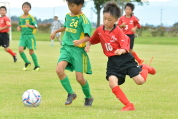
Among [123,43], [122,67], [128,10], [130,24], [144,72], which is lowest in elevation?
[144,72]

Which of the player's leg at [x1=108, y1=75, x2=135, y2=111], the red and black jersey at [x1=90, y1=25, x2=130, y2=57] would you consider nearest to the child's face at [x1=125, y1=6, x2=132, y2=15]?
the red and black jersey at [x1=90, y1=25, x2=130, y2=57]

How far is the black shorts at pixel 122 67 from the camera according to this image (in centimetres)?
618

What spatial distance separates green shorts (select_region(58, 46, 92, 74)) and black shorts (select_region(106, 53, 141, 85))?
1.56ft

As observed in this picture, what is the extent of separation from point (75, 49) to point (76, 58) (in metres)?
0.15

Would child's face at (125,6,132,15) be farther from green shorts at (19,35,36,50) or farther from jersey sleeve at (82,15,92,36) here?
jersey sleeve at (82,15,92,36)

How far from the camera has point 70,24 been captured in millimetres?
6590

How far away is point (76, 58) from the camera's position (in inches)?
254

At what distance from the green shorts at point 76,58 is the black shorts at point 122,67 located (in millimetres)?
474

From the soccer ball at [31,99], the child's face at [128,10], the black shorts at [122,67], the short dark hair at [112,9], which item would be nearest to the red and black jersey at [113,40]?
the black shorts at [122,67]

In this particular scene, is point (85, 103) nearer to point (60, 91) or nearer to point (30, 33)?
point (60, 91)

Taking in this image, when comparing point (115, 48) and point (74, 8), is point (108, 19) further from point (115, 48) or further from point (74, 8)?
point (74, 8)

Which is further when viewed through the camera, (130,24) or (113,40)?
(130,24)

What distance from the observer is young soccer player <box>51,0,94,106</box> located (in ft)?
21.1

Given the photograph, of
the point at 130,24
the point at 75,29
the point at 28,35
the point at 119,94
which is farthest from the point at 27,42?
the point at 119,94
